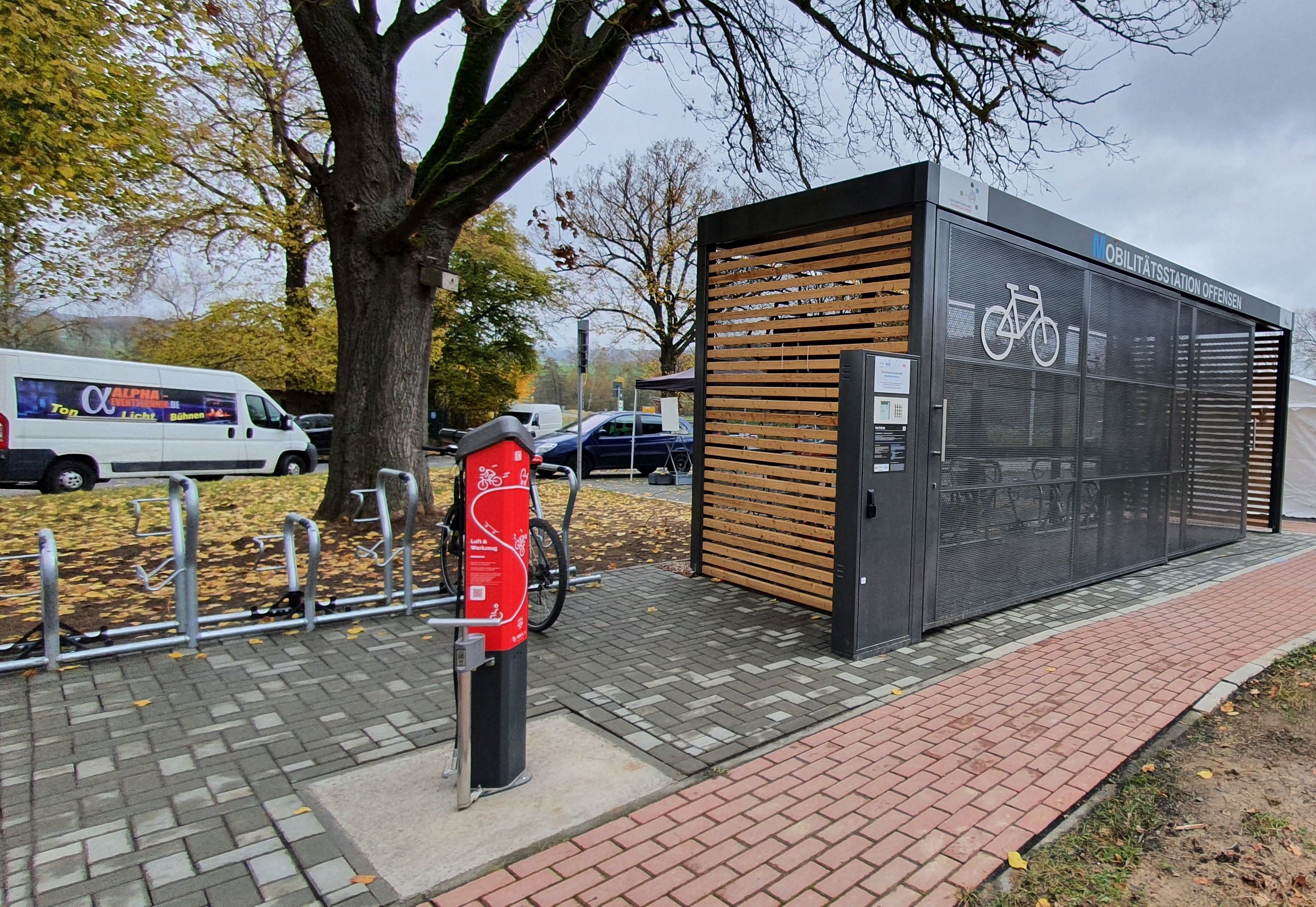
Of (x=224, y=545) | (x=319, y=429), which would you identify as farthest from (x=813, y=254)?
(x=319, y=429)

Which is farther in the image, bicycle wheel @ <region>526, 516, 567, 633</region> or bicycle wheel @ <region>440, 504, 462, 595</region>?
bicycle wheel @ <region>440, 504, 462, 595</region>

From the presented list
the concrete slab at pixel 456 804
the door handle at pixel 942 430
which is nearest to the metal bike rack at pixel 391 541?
the concrete slab at pixel 456 804

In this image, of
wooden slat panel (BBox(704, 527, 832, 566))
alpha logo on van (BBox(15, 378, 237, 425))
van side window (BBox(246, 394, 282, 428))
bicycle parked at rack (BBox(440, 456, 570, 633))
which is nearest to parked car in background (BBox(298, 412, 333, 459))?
van side window (BBox(246, 394, 282, 428))

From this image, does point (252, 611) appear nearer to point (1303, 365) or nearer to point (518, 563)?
point (518, 563)

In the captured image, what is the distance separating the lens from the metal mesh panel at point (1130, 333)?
6.12m

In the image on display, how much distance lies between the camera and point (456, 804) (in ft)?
8.79

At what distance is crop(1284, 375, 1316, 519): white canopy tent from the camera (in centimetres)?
1198

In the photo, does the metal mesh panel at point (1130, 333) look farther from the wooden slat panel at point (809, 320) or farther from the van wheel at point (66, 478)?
the van wheel at point (66, 478)

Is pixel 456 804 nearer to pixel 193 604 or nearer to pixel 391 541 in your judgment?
pixel 193 604

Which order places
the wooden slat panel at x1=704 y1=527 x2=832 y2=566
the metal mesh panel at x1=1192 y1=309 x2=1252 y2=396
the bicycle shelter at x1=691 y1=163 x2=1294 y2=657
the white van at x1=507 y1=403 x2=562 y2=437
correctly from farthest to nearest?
the white van at x1=507 y1=403 x2=562 y2=437 → the metal mesh panel at x1=1192 y1=309 x2=1252 y2=396 → the wooden slat panel at x1=704 y1=527 x2=832 y2=566 → the bicycle shelter at x1=691 y1=163 x2=1294 y2=657

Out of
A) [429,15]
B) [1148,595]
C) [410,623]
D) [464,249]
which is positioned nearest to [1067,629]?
[1148,595]

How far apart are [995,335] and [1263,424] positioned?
26.1 feet

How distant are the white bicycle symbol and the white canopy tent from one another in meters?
9.56

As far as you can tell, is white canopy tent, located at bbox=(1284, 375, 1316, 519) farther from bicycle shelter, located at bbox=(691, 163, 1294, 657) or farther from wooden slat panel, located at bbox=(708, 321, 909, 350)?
wooden slat panel, located at bbox=(708, 321, 909, 350)
